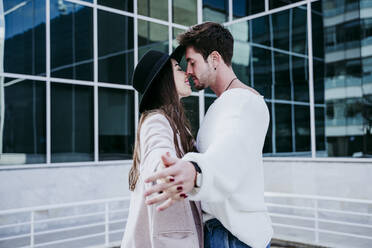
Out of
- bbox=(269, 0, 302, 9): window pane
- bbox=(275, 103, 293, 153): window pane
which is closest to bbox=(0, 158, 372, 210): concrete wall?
bbox=(275, 103, 293, 153): window pane

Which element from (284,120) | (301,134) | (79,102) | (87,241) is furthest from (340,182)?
(79,102)

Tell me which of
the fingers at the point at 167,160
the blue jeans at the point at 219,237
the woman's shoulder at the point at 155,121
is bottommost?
the blue jeans at the point at 219,237

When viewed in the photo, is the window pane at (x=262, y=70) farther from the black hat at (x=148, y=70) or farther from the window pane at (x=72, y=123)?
the black hat at (x=148, y=70)

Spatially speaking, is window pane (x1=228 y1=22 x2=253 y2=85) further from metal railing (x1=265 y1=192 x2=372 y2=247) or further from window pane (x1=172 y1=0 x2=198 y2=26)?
metal railing (x1=265 y1=192 x2=372 y2=247)

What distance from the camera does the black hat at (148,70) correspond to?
5.32 ft

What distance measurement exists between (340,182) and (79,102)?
6535 millimetres

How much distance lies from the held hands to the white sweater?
34mm

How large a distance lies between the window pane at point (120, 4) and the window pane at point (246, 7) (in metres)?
3.16

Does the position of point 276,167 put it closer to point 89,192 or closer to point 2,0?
point 89,192

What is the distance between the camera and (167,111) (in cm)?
156

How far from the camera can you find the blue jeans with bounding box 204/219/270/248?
4.97 ft

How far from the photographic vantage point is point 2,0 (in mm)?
8867

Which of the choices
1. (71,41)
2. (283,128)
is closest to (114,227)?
(71,41)

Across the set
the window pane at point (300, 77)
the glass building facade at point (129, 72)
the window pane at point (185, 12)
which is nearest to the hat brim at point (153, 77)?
the glass building facade at point (129, 72)
